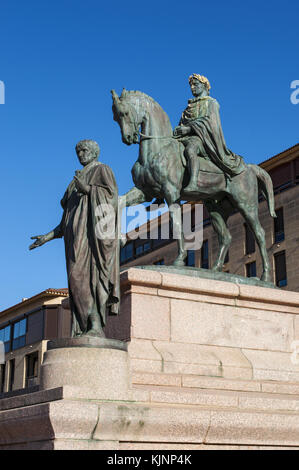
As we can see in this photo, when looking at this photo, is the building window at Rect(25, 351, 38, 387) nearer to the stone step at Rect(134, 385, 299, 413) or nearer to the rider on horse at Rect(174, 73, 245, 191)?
the rider on horse at Rect(174, 73, 245, 191)

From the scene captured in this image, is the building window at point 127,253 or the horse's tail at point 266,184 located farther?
the building window at point 127,253

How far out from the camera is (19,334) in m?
63.6

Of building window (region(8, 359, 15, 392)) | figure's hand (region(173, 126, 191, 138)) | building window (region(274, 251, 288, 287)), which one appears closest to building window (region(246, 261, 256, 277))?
building window (region(274, 251, 288, 287))

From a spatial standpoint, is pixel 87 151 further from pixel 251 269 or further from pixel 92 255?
pixel 251 269

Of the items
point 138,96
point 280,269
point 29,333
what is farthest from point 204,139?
point 29,333

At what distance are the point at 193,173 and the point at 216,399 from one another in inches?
191

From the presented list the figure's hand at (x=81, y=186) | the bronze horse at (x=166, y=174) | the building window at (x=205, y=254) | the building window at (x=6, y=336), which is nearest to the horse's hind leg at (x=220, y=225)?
the bronze horse at (x=166, y=174)

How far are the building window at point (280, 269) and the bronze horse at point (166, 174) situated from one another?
30280 millimetres

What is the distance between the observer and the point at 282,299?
11.7 meters

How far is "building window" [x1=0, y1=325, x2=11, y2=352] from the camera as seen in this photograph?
65125mm

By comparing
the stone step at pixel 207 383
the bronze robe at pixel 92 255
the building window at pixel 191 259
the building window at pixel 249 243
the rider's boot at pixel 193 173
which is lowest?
the stone step at pixel 207 383

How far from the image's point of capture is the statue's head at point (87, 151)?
934 cm

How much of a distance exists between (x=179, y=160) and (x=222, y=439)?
585 cm

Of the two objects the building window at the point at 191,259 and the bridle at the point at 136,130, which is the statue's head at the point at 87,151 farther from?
the building window at the point at 191,259
